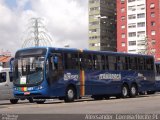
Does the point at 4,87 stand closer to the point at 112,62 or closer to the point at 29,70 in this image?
the point at 29,70

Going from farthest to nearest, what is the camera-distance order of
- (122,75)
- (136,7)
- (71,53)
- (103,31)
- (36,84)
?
(103,31) → (136,7) → (122,75) → (71,53) → (36,84)

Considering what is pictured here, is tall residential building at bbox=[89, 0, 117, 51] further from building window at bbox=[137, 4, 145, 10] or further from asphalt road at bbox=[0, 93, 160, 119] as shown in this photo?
asphalt road at bbox=[0, 93, 160, 119]

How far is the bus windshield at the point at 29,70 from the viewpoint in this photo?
24.5m

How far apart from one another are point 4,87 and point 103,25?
108m

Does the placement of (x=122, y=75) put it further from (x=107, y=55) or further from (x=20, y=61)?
(x=20, y=61)

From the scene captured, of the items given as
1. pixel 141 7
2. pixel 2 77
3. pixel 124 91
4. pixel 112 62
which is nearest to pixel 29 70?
pixel 2 77

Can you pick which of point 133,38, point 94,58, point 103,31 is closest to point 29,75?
point 94,58

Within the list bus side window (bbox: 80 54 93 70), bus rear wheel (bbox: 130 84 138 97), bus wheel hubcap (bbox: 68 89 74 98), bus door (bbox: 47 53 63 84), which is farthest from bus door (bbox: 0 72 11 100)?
bus rear wheel (bbox: 130 84 138 97)

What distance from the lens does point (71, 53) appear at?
1044 inches

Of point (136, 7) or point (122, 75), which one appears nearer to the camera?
point (122, 75)

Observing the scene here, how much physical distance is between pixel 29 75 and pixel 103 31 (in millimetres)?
109547

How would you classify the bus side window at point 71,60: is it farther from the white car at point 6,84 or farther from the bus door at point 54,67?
the white car at point 6,84

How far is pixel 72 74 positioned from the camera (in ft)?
86.4

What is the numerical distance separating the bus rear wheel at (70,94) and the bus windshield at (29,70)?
2.18 metres
